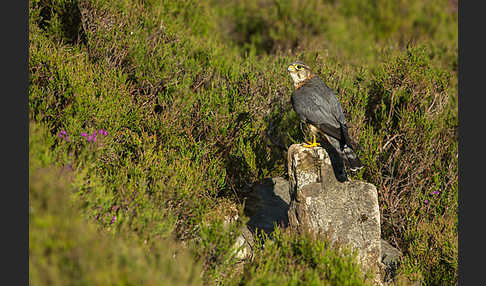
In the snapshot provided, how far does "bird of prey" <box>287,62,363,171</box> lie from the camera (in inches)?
229

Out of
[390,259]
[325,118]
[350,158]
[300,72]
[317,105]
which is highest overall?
[300,72]

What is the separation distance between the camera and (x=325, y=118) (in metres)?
5.86

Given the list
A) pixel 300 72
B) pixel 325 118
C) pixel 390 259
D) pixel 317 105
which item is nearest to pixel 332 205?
pixel 325 118

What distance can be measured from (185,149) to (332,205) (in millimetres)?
2596

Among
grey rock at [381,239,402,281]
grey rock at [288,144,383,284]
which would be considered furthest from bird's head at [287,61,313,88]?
grey rock at [381,239,402,281]

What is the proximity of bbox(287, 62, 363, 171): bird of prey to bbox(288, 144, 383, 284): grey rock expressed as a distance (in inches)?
10.0

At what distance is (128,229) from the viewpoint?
468 centimetres

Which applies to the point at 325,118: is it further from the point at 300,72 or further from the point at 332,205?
the point at 332,205

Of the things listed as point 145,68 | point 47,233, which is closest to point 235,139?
point 145,68

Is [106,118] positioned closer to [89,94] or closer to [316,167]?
[89,94]

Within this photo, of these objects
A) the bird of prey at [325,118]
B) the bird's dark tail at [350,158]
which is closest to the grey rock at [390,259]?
the bird's dark tail at [350,158]

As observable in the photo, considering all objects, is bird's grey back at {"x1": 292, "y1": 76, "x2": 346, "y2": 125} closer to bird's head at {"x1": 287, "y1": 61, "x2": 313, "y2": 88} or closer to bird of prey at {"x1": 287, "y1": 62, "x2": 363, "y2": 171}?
A: bird of prey at {"x1": 287, "y1": 62, "x2": 363, "y2": 171}

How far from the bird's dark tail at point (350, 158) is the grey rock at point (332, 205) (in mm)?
233

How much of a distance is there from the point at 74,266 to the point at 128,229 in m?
1.26
